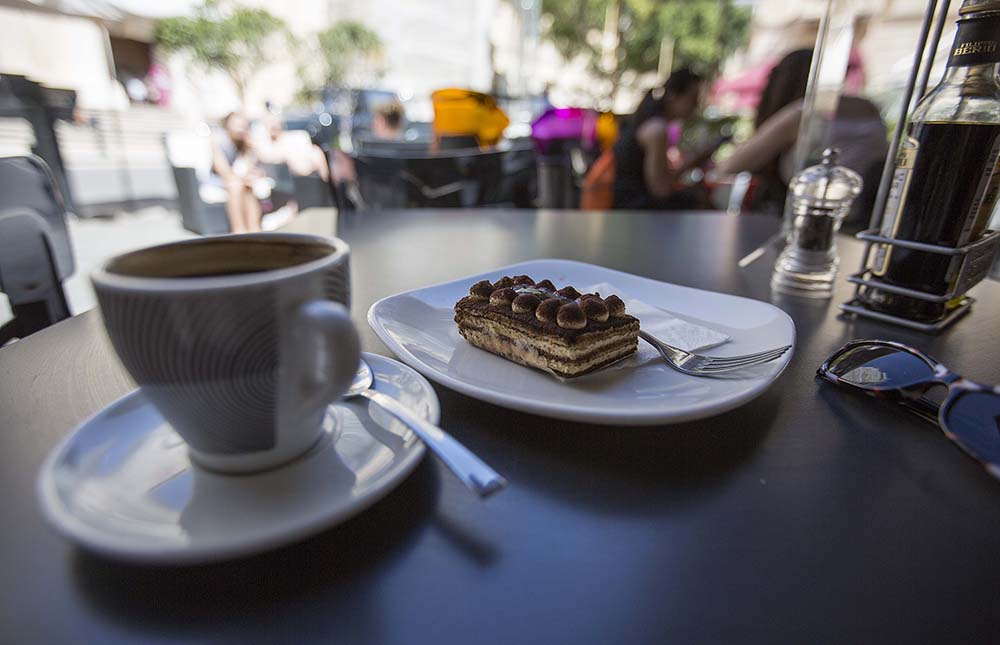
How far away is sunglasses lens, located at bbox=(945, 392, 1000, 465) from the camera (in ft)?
1.30

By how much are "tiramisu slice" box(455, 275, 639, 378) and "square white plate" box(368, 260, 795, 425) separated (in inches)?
0.6

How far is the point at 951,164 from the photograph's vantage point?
0.65 meters

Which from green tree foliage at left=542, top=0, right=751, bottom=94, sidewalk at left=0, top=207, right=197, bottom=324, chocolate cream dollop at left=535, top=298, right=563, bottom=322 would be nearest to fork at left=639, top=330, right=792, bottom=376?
chocolate cream dollop at left=535, top=298, right=563, bottom=322

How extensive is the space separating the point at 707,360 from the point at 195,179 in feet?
12.1

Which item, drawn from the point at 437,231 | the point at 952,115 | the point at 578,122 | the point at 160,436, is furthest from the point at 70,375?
the point at 578,122

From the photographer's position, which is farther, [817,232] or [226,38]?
[226,38]

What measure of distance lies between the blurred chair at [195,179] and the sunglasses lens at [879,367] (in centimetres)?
353

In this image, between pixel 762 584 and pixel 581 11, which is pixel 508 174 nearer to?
pixel 762 584

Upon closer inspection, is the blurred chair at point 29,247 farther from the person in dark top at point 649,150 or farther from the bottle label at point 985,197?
the person in dark top at point 649,150

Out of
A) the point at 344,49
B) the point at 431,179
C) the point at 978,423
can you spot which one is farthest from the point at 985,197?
the point at 344,49

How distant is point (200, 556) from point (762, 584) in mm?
301

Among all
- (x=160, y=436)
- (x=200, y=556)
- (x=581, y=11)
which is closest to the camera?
(x=200, y=556)

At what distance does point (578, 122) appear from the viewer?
3.63 m

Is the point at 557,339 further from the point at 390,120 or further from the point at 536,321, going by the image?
the point at 390,120
